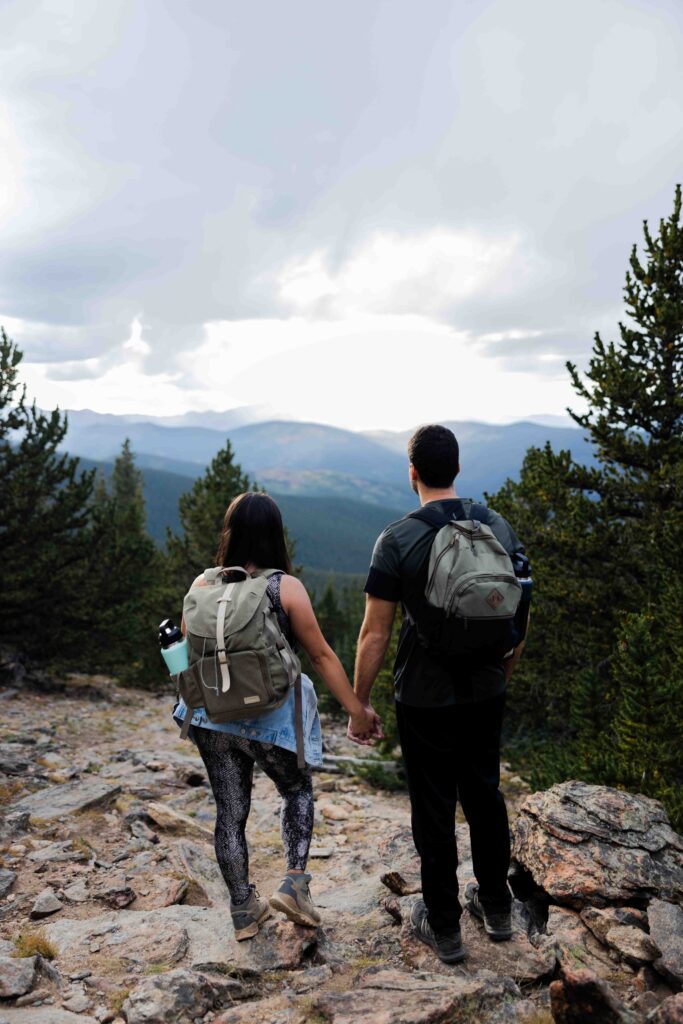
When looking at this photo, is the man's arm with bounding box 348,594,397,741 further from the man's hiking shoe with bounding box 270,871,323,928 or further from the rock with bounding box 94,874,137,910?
the rock with bounding box 94,874,137,910

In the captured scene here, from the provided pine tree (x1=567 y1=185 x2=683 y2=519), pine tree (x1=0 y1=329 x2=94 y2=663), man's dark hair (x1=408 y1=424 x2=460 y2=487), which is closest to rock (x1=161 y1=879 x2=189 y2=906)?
man's dark hair (x1=408 y1=424 x2=460 y2=487)

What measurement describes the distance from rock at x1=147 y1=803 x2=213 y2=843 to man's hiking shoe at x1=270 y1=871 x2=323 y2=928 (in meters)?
3.14

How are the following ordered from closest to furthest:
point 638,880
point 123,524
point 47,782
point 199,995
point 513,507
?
point 199,995 → point 638,880 → point 47,782 → point 513,507 → point 123,524

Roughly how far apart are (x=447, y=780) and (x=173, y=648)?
5.65 ft

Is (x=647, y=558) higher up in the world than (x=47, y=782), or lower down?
higher up

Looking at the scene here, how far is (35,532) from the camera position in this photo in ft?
57.2

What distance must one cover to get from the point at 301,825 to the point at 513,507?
420 inches

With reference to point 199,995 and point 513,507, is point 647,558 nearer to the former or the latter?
point 513,507

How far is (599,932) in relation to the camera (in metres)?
3.95

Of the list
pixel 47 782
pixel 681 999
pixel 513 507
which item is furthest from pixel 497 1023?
pixel 513 507

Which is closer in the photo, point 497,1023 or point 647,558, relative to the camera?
point 497,1023

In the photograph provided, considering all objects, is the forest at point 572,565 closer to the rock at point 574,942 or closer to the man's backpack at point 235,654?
the rock at point 574,942

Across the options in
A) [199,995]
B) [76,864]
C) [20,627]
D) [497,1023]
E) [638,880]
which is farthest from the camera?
[20,627]

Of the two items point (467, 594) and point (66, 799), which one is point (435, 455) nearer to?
point (467, 594)
